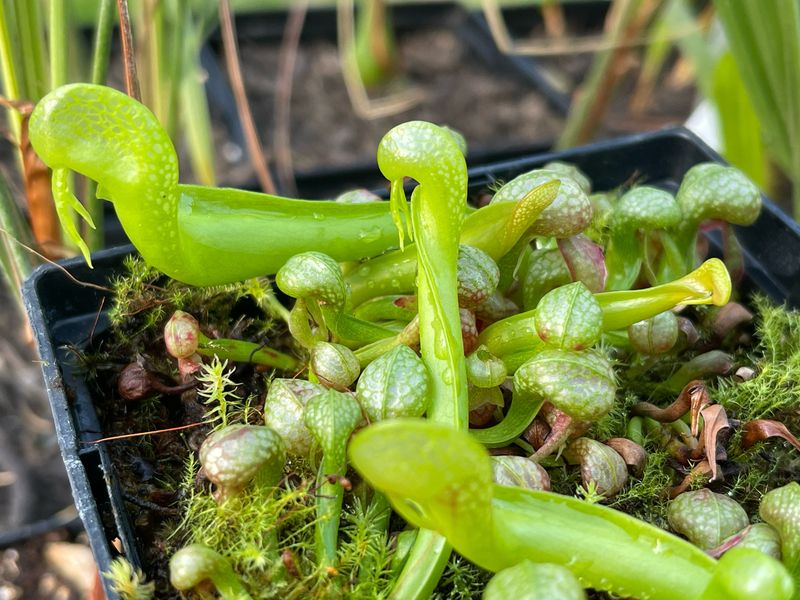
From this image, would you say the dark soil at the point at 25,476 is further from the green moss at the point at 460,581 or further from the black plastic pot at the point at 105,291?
the green moss at the point at 460,581

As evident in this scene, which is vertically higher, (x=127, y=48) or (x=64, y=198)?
(x=127, y=48)

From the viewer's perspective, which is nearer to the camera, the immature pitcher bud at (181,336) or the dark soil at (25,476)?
the immature pitcher bud at (181,336)

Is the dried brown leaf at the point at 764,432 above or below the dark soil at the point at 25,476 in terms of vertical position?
above

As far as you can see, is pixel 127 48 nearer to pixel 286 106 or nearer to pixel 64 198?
pixel 64 198

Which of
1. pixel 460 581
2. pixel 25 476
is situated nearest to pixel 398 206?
pixel 460 581

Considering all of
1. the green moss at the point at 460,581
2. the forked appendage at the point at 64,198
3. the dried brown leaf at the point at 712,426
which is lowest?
the green moss at the point at 460,581

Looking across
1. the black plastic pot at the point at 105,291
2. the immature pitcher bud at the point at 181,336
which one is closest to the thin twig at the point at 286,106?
the black plastic pot at the point at 105,291

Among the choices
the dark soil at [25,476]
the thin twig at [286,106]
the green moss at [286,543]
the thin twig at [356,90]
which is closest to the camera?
the green moss at [286,543]
